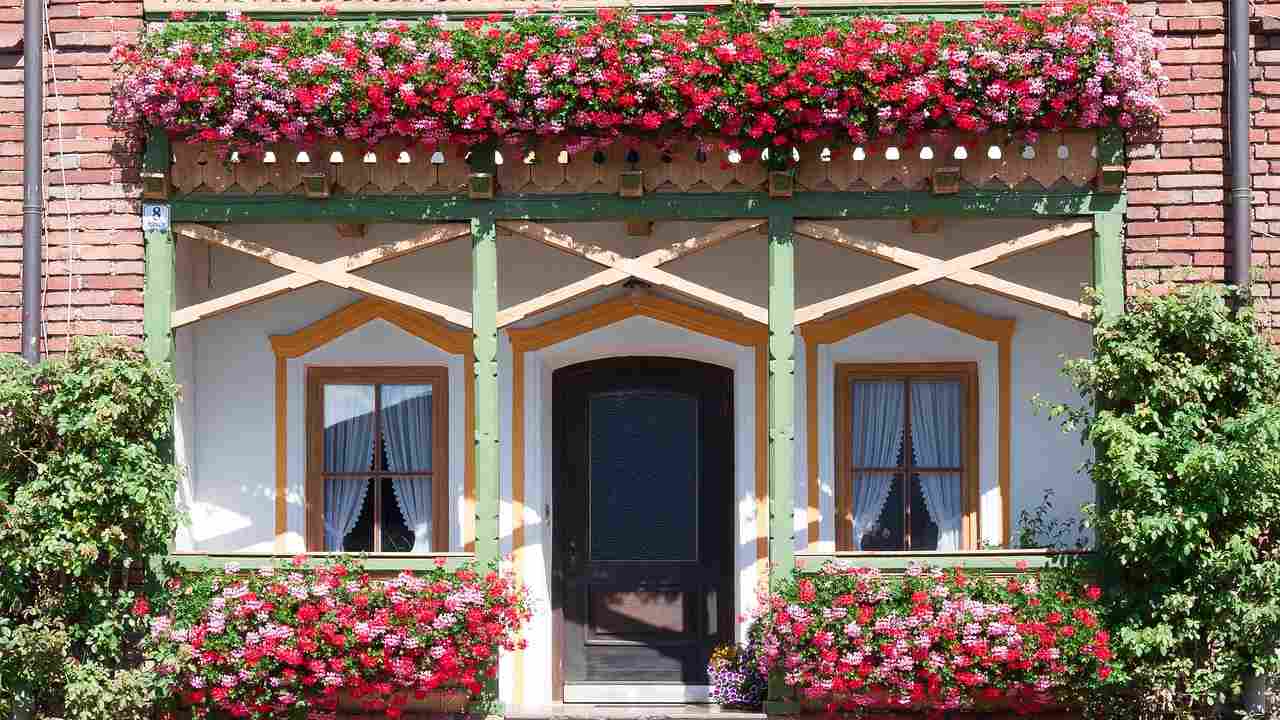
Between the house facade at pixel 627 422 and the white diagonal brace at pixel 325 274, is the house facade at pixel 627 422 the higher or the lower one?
the lower one

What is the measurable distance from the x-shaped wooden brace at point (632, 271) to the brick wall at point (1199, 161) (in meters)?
2.08

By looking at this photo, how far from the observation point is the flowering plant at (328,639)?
328 inches

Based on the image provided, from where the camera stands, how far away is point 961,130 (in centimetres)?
878

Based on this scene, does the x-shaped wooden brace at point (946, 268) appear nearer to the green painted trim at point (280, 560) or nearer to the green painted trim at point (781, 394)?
the green painted trim at point (781, 394)

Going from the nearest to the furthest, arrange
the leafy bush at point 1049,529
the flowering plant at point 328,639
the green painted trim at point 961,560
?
the flowering plant at point 328,639, the green painted trim at point 961,560, the leafy bush at point 1049,529

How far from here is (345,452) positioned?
10.5m

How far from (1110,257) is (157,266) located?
5.15m

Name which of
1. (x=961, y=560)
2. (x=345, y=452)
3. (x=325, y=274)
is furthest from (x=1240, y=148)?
(x=345, y=452)

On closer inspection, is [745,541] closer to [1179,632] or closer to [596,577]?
[596,577]

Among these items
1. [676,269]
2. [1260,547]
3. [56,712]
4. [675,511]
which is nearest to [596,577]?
[675,511]

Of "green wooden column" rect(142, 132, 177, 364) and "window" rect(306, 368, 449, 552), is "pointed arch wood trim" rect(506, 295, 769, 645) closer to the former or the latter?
"window" rect(306, 368, 449, 552)

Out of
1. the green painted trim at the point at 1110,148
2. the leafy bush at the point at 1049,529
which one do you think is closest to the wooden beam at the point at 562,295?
the green painted trim at the point at 1110,148

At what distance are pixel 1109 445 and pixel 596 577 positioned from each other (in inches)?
138

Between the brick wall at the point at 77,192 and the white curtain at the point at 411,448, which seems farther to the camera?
the white curtain at the point at 411,448
